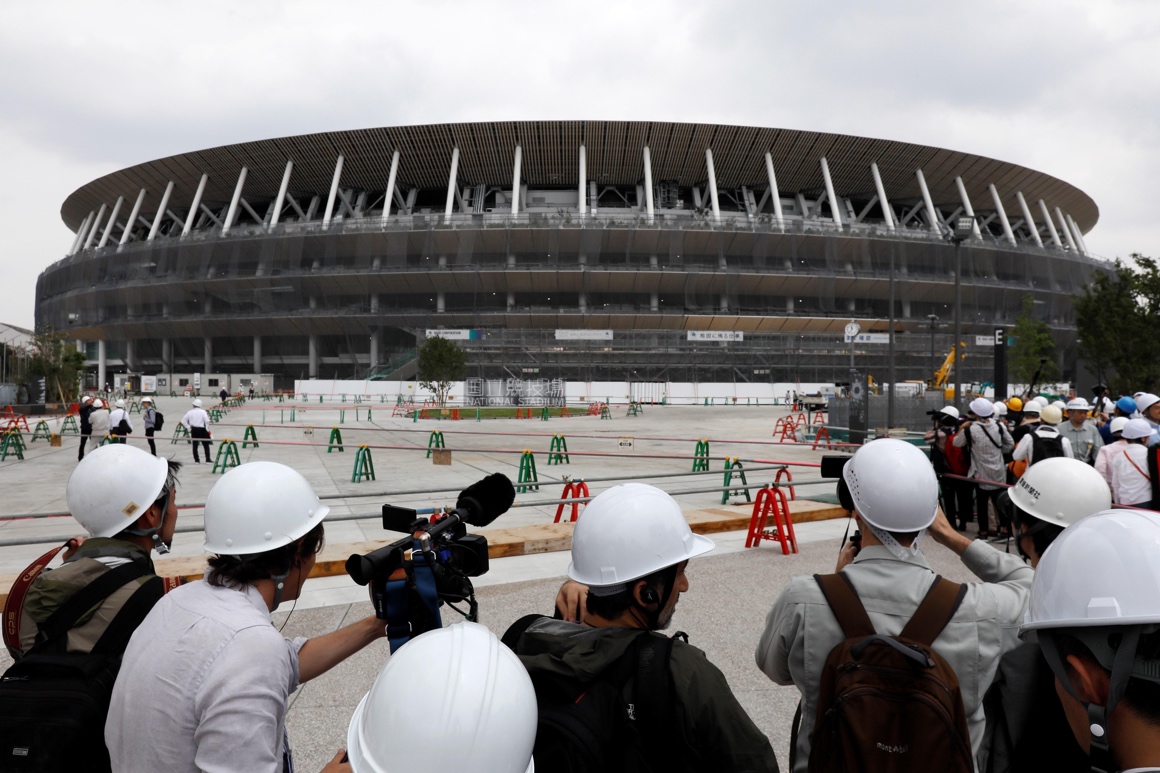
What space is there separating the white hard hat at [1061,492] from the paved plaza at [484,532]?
6.30ft

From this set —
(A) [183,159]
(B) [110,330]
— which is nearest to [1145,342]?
(A) [183,159]

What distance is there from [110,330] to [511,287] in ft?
133

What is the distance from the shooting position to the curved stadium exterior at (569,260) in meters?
61.0

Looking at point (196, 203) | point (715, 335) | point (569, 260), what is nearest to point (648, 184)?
point (569, 260)

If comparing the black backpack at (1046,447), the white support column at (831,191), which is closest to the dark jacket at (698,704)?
the black backpack at (1046,447)

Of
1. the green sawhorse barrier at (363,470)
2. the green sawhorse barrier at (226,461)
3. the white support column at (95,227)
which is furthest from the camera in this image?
the white support column at (95,227)

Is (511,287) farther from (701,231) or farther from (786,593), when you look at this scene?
(786,593)

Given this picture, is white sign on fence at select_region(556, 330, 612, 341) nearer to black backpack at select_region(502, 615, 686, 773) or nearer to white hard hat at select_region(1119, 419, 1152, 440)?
white hard hat at select_region(1119, 419, 1152, 440)

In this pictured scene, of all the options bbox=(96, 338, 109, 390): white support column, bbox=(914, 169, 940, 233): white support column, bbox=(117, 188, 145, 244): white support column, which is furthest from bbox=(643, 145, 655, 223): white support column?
bbox=(96, 338, 109, 390): white support column

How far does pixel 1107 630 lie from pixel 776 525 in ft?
24.7

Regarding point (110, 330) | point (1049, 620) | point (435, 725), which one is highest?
point (110, 330)

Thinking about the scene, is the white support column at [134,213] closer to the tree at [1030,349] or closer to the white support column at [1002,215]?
the tree at [1030,349]

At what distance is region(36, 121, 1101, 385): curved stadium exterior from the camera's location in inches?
2402

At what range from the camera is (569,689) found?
1.69 meters
